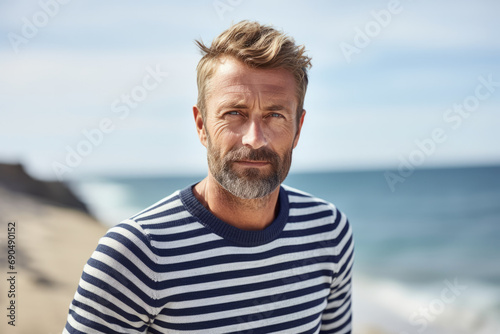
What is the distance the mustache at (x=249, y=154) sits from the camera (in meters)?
1.71

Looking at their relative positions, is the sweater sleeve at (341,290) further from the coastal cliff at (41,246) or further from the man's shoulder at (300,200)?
the coastal cliff at (41,246)

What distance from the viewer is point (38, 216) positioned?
32.7 ft

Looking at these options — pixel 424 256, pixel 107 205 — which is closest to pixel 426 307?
pixel 424 256

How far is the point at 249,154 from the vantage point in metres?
1.71

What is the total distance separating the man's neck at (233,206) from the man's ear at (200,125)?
171 mm

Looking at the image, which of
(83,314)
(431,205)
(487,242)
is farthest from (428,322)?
(431,205)

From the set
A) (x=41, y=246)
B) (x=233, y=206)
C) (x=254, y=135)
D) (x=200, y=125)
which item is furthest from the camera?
(x=41, y=246)

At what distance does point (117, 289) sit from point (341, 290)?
3.46 feet

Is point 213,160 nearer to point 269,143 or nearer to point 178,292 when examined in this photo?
point 269,143

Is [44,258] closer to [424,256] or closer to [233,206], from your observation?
[233,206]

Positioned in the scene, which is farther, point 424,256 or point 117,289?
point 424,256

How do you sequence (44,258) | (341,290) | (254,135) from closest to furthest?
1. (254,135)
2. (341,290)
3. (44,258)

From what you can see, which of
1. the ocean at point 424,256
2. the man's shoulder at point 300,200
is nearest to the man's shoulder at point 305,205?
the man's shoulder at point 300,200

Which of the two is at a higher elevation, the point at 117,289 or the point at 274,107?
the point at 274,107
